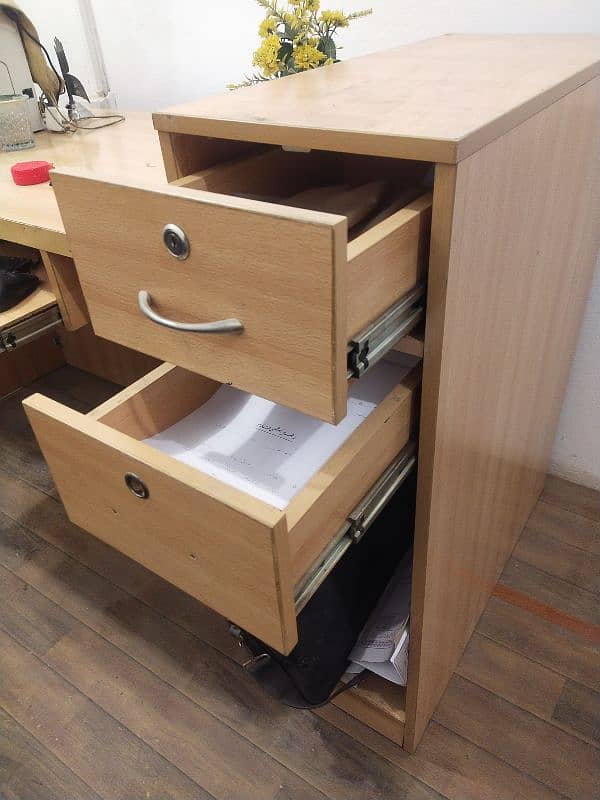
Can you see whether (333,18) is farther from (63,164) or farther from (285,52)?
(63,164)

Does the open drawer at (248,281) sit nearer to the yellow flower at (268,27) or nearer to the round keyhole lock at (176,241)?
the round keyhole lock at (176,241)

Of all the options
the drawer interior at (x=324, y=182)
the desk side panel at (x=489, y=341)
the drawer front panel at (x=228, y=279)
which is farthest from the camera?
the drawer interior at (x=324, y=182)

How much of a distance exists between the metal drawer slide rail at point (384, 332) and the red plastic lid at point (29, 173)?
30.9 inches

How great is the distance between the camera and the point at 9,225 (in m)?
0.95

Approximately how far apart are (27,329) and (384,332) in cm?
73

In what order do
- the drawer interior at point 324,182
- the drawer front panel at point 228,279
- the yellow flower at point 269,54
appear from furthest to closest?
the yellow flower at point 269,54
the drawer interior at point 324,182
the drawer front panel at point 228,279

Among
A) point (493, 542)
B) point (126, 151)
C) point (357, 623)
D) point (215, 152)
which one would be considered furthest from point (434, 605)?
point (126, 151)

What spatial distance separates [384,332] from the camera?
540mm

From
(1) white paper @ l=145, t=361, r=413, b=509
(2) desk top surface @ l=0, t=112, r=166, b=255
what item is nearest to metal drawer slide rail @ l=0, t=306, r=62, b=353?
(2) desk top surface @ l=0, t=112, r=166, b=255

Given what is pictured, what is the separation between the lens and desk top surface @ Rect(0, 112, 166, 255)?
3.03ft

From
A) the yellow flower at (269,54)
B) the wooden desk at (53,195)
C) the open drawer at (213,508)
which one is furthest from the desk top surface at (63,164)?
the open drawer at (213,508)

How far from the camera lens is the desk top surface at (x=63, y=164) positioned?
0.92 metres

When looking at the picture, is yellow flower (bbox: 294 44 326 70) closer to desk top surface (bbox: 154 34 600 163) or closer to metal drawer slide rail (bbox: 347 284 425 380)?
desk top surface (bbox: 154 34 600 163)

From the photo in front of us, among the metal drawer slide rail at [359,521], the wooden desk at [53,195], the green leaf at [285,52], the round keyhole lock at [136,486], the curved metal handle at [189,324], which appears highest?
the green leaf at [285,52]
